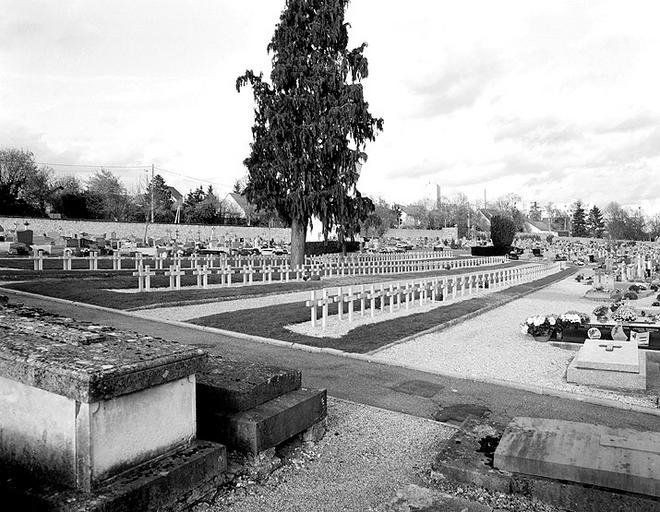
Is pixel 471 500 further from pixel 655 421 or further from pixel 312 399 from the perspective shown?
pixel 655 421

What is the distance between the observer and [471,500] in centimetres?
385

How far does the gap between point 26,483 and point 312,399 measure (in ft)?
7.66

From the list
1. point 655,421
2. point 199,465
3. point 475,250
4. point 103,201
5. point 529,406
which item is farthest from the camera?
point 103,201

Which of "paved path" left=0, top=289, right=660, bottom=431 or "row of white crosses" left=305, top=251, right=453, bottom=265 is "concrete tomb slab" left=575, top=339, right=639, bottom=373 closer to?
"paved path" left=0, top=289, right=660, bottom=431

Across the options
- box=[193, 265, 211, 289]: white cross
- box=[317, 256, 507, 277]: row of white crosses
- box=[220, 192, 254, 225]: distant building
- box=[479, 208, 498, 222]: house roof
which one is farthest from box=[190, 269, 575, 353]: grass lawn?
box=[479, 208, 498, 222]: house roof

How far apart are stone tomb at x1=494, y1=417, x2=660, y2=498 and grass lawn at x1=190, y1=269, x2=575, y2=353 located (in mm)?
5363

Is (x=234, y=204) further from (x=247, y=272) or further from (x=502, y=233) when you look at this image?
(x=247, y=272)

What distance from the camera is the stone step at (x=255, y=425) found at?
4.21m

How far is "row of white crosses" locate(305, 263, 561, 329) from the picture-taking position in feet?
42.4

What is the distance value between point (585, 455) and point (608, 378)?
4.41 metres

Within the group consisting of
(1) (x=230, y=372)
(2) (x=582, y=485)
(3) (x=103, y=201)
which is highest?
(3) (x=103, y=201)

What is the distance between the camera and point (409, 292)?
16.4m

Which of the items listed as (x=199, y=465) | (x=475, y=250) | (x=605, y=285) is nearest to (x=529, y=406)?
(x=199, y=465)

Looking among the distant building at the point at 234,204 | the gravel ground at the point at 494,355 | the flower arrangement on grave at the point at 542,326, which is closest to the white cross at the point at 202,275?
the gravel ground at the point at 494,355
